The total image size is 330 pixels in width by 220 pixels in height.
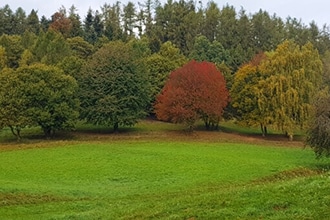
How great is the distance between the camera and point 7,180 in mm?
37344

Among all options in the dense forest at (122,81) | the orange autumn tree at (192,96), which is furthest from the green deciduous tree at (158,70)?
the orange autumn tree at (192,96)

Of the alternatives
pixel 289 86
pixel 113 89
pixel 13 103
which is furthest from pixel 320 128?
pixel 13 103

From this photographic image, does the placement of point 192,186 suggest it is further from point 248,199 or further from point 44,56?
point 44,56

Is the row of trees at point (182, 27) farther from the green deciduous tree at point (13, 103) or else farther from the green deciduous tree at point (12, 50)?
the green deciduous tree at point (13, 103)

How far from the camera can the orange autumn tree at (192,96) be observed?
7350cm

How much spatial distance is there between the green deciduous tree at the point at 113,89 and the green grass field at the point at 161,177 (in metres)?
2.91

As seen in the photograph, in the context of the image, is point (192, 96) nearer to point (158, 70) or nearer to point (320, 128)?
point (158, 70)

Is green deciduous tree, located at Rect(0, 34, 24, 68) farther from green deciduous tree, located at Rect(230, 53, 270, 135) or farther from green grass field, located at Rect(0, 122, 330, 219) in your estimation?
green deciduous tree, located at Rect(230, 53, 270, 135)

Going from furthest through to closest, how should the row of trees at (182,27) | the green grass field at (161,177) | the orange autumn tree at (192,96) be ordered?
the row of trees at (182,27) → the orange autumn tree at (192,96) → the green grass field at (161,177)

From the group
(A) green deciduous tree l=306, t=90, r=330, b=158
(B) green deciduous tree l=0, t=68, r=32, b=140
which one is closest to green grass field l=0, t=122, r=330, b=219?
(A) green deciduous tree l=306, t=90, r=330, b=158

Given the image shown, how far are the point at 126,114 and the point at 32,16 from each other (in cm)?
7927

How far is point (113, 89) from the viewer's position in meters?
73.9

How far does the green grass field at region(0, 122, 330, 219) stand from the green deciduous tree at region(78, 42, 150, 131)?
2.91 meters

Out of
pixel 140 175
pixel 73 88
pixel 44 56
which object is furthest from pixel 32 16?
pixel 140 175
